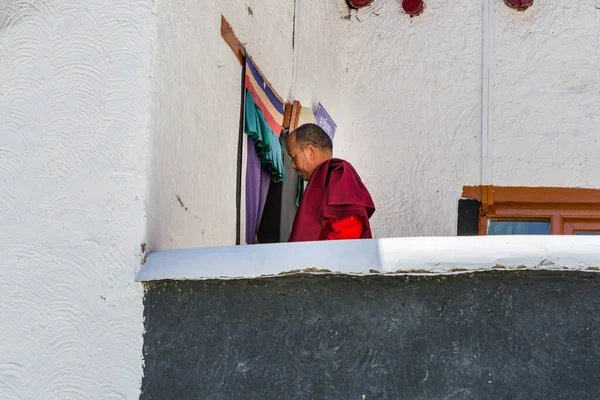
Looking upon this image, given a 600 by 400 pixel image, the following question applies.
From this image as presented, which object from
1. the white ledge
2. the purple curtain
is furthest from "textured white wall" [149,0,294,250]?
the white ledge

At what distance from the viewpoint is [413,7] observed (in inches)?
226

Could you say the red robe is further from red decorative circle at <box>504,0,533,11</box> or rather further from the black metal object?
red decorative circle at <box>504,0,533,11</box>

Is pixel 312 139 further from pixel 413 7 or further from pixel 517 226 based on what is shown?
pixel 413 7

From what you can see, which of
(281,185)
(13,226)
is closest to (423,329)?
(13,226)

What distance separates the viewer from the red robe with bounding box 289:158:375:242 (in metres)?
3.73

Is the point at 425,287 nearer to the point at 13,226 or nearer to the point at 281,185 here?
the point at 13,226

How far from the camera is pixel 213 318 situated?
2.76 metres

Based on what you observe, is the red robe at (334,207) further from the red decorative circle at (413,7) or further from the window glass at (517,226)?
the red decorative circle at (413,7)

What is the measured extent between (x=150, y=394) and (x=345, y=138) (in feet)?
10.6

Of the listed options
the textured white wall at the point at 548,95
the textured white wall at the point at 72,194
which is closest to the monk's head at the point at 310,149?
the textured white wall at the point at 72,194

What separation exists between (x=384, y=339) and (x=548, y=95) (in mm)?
3284

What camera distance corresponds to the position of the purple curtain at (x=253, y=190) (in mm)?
4145

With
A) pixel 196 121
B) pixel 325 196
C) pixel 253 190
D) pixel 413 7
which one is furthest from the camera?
pixel 413 7

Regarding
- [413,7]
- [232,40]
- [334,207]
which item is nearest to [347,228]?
[334,207]
